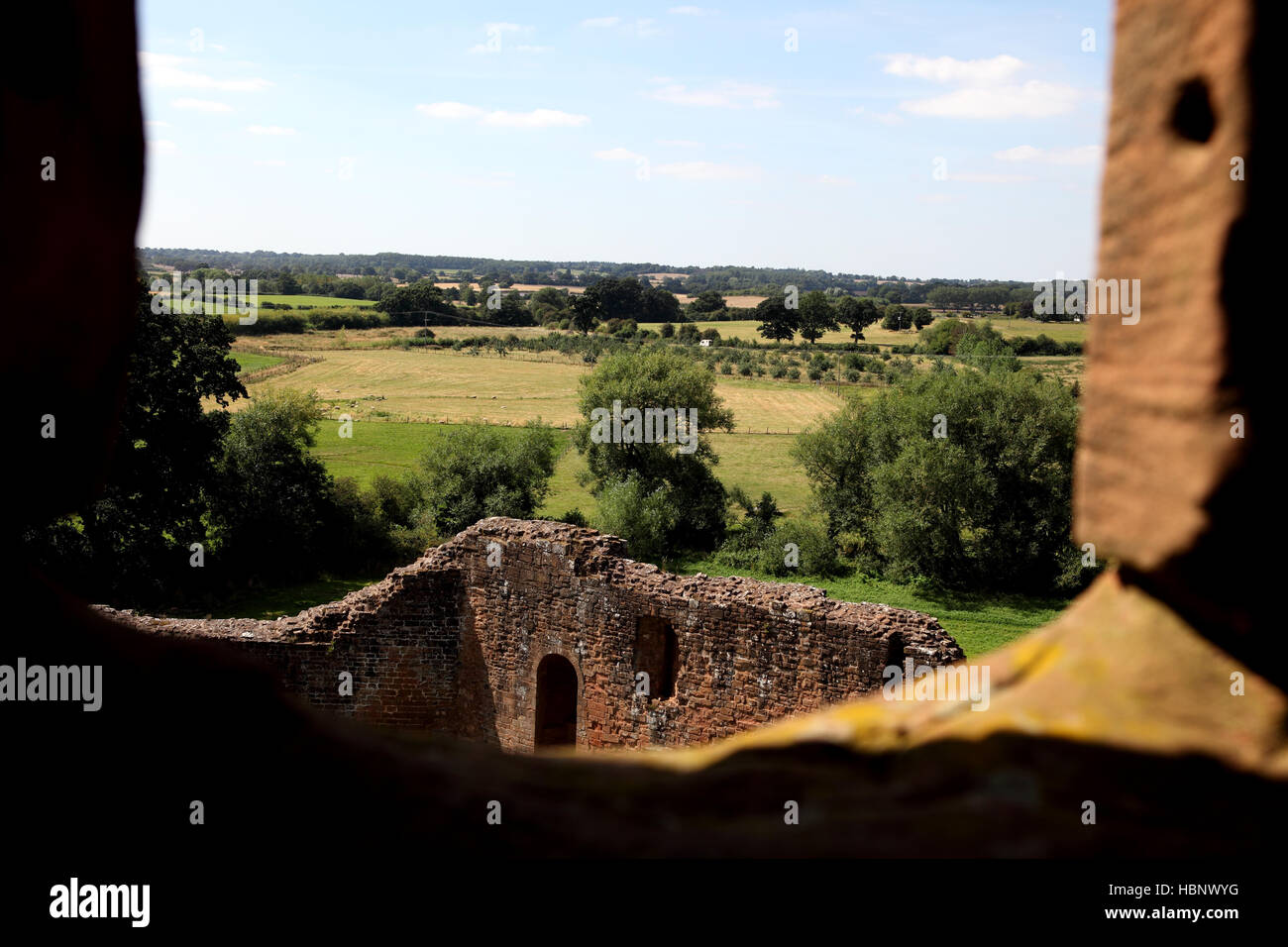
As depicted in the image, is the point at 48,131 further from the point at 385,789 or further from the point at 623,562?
the point at 623,562

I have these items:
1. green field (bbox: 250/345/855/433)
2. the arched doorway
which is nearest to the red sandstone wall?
the arched doorway

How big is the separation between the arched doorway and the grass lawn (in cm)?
1889

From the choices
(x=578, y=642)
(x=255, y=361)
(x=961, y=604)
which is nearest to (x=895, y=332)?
(x=255, y=361)

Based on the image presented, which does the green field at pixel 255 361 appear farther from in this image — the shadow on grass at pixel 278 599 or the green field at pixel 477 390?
the shadow on grass at pixel 278 599

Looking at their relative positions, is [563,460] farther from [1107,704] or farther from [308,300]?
[308,300]

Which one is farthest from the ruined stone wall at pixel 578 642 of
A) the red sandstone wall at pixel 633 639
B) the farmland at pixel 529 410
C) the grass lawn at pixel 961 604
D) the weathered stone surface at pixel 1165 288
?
the grass lawn at pixel 961 604

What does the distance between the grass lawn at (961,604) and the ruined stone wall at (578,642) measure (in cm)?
1983

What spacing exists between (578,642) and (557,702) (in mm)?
1492

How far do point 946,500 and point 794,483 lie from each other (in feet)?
39.0

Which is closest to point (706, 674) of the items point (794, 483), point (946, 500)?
point (946, 500)

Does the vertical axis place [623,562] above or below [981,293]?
below

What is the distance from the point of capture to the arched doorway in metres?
14.8

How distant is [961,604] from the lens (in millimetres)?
35875

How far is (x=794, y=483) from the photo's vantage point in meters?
48.9
